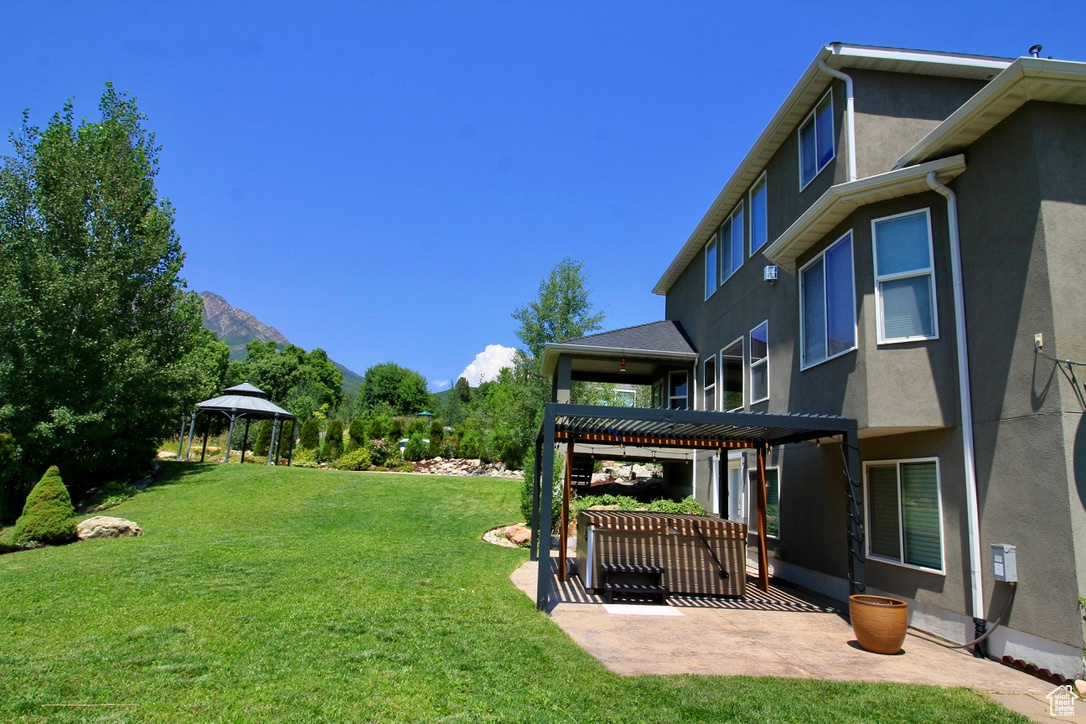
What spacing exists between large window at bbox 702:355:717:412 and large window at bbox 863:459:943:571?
572cm

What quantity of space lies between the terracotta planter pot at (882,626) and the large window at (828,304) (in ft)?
11.3

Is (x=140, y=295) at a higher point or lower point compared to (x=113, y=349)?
higher

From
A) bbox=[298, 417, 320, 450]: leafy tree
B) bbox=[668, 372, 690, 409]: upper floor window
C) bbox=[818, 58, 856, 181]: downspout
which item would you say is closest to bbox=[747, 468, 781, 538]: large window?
bbox=[668, 372, 690, 409]: upper floor window

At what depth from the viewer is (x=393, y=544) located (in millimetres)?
13477

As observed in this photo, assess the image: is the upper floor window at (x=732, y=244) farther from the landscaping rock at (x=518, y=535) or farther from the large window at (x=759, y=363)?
the landscaping rock at (x=518, y=535)

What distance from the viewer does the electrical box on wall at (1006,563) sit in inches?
239

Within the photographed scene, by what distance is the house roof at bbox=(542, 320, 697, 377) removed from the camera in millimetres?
15078

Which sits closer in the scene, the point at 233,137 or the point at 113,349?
the point at 233,137

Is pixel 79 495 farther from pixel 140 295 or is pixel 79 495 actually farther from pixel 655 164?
pixel 655 164

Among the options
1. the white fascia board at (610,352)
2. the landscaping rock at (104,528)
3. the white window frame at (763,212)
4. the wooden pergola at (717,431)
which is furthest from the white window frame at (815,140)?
Result: the landscaping rock at (104,528)

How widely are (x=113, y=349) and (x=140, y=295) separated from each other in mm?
2656

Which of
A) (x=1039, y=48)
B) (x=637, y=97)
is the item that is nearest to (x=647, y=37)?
(x=637, y=97)

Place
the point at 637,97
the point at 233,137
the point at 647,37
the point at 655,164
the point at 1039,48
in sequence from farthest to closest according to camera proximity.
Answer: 1. the point at 655,164
2. the point at 233,137
3. the point at 637,97
4. the point at 647,37
5. the point at 1039,48

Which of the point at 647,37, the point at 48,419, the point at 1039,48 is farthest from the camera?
the point at 48,419
